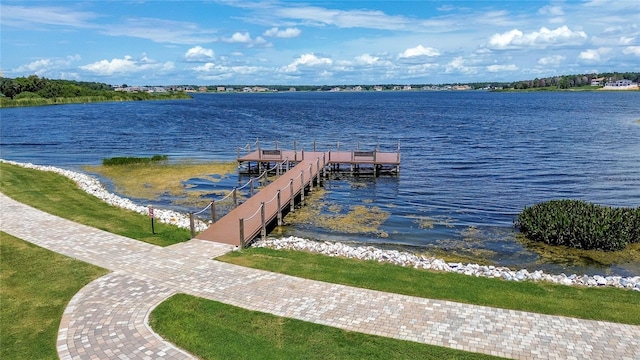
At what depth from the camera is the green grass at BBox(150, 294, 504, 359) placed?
951 cm

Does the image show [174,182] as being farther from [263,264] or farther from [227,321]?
[227,321]

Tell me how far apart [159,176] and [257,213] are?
52.2 ft

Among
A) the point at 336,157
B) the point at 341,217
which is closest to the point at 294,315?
the point at 341,217

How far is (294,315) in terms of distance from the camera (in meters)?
11.1

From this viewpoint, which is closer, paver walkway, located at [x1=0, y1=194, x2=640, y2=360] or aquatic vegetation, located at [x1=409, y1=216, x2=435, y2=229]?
paver walkway, located at [x1=0, y1=194, x2=640, y2=360]

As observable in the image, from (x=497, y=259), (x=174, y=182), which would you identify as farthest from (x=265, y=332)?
(x=174, y=182)

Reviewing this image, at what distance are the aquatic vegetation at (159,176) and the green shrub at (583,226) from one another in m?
18.7

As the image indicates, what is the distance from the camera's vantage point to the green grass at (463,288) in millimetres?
11641

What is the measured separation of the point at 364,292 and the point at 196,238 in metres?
7.77

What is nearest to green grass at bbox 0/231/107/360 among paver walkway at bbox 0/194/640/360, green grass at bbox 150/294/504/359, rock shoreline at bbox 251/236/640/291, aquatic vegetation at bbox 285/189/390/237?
paver walkway at bbox 0/194/640/360

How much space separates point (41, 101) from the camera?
12925cm

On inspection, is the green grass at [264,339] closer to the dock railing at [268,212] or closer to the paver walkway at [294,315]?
the paver walkway at [294,315]

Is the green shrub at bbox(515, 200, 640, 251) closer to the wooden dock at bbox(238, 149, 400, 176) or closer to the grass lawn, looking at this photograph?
the grass lawn

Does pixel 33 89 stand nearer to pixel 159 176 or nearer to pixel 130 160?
pixel 130 160
